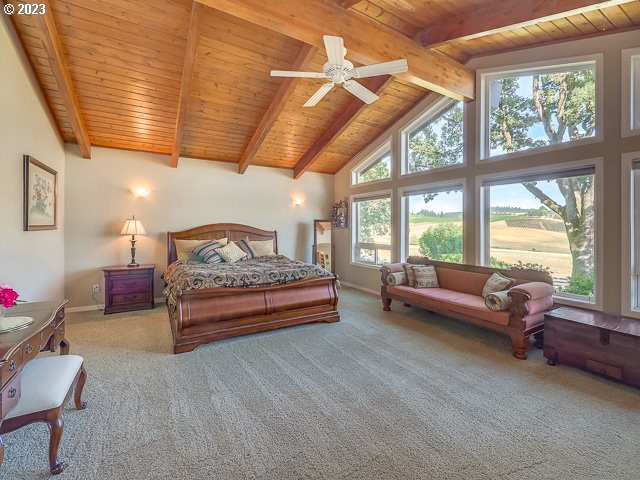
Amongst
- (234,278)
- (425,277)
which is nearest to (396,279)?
(425,277)

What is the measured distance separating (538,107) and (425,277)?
2.70 metres

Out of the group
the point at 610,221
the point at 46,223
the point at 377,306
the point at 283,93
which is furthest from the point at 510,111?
the point at 46,223

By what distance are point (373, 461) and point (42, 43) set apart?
4.77 m

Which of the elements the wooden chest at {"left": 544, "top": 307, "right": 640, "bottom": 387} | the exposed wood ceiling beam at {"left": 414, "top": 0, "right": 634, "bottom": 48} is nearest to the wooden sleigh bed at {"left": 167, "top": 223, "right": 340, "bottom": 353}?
the wooden chest at {"left": 544, "top": 307, "right": 640, "bottom": 387}

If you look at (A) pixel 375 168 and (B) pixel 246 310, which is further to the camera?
(A) pixel 375 168

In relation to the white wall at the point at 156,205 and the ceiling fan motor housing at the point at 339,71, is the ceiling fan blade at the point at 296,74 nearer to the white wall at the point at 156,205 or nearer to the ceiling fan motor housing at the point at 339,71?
the ceiling fan motor housing at the point at 339,71

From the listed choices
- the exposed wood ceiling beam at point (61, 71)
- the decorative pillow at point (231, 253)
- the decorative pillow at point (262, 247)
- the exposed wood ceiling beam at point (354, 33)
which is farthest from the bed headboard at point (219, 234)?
the exposed wood ceiling beam at point (354, 33)

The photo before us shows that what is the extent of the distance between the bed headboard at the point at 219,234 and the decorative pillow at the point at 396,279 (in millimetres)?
2648

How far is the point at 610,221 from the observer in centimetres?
319

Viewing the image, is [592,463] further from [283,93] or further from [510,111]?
[283,93]

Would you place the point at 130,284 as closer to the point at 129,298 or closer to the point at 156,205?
the point at 129,298

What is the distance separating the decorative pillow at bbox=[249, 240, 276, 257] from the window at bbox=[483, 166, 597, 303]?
380cm

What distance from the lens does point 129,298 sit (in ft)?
15.7

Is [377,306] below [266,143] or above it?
below
